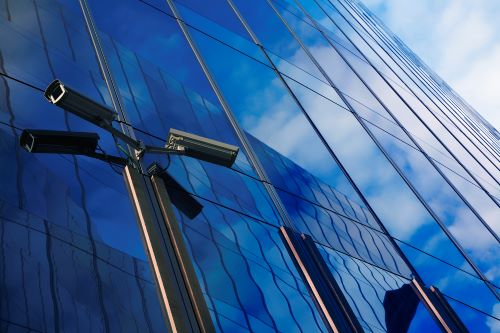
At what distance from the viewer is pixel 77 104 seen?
3.66m

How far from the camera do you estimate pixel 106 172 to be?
4.08 meters

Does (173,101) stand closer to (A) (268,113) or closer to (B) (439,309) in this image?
(A) (268,113)

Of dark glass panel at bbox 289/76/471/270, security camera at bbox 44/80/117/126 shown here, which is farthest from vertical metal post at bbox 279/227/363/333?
dark glass panel at bbox 289/76/471/270

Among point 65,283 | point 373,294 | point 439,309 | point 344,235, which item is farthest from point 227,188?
point 439,309

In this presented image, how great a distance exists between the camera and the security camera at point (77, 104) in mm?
3504

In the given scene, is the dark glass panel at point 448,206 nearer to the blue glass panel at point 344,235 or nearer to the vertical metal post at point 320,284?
the blue glass panel at point 344,235

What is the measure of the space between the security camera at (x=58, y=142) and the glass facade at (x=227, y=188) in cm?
17

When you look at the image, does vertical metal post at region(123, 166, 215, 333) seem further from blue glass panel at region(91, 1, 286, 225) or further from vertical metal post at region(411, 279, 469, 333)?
vertical metal post at region(411, 279, 469, 333)

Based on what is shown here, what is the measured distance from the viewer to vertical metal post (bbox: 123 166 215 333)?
3434 millimetres

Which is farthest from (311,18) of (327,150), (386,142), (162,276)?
(162,276)

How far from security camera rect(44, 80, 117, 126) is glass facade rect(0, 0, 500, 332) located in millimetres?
375

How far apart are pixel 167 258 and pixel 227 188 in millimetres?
1598

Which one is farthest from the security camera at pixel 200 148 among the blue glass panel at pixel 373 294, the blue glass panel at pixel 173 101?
the blue glass panel at pixel 373 294

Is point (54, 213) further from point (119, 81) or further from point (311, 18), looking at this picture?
point (311, 18)
